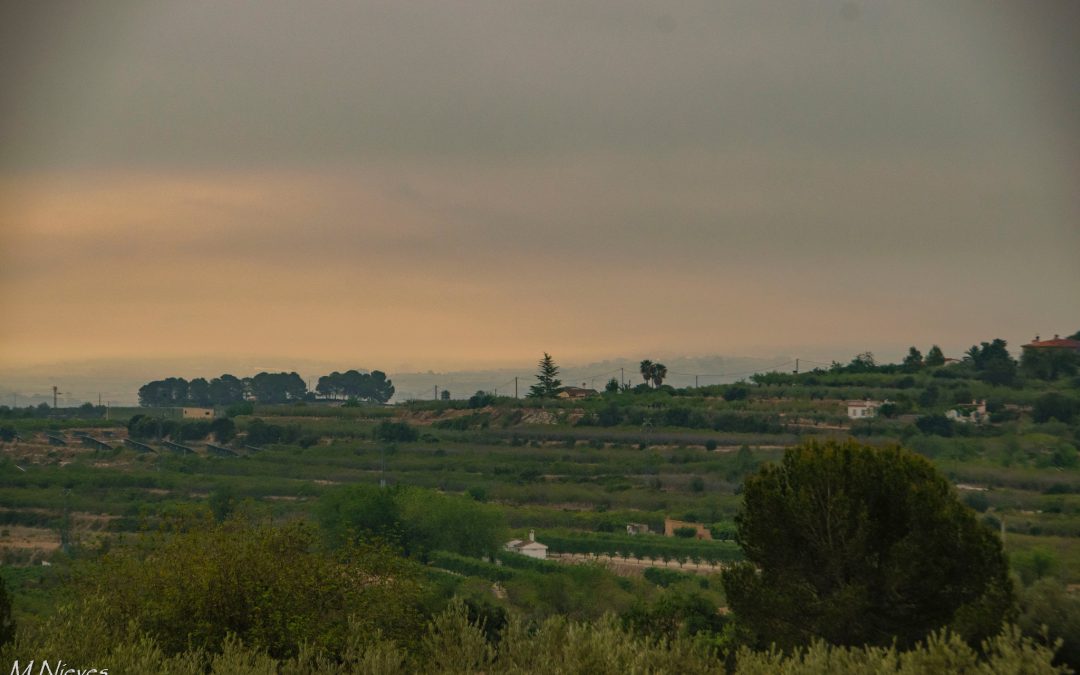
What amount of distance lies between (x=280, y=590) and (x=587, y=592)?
31.5 metres

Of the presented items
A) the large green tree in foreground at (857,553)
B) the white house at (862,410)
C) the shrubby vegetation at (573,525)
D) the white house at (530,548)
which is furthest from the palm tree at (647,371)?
the large green tree in foreground at (857,553)

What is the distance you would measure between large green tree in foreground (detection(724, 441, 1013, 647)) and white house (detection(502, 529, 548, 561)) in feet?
138

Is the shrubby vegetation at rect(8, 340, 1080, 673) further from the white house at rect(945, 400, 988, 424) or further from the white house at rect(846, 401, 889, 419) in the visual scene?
the white house at rect(846, 401, 889, 419)

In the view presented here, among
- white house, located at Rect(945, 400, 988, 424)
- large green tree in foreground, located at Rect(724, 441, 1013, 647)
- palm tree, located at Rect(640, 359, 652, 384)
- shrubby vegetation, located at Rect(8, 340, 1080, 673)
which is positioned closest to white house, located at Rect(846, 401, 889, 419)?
shrubby vegetation, located at Rect(8, 340, 1080, 673)

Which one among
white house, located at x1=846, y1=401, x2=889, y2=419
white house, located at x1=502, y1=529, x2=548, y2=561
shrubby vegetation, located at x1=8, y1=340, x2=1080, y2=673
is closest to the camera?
shrubby vegetation, located at x1=8, y1=340, x2=1080, y2=673

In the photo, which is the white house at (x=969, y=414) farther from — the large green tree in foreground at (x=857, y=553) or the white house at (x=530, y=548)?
the large green tree in foreground at (x=857, y=553)

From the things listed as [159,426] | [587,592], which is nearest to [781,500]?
[587,592]

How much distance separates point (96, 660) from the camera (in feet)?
51.2

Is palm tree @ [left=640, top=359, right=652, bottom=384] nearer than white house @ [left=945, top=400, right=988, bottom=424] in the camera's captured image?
No

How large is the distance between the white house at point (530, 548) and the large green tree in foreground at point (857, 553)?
42.0 m

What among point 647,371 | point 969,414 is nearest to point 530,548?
point 969,414

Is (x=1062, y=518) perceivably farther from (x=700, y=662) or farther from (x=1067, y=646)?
(x=700, y=662)

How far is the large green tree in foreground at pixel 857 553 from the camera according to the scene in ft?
79.1

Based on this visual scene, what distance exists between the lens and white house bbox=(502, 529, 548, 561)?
69.4 meters
